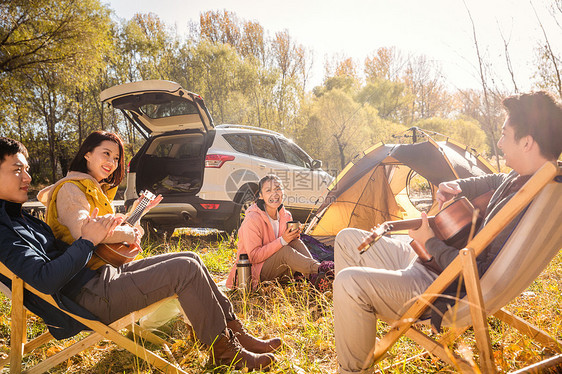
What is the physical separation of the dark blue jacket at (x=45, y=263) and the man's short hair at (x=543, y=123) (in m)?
2.17

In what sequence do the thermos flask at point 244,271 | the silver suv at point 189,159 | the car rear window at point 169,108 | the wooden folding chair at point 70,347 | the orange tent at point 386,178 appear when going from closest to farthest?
1. the wooden folding chair at point 70,347
2. the thermos flask at point 244,271
3. the orange tent at point 386,178
4. the silver suv at point 189,159
5. the car rear window at point 169,108

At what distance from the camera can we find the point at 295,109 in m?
22.1

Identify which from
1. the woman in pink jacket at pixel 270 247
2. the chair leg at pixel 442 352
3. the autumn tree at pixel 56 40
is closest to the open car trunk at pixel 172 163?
the woman in pink jacket at pixel 270 247

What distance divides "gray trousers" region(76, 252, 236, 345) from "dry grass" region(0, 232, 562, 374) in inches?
12.0

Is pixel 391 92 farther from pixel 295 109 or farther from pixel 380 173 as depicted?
pixel 380 173

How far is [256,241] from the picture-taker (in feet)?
10.6

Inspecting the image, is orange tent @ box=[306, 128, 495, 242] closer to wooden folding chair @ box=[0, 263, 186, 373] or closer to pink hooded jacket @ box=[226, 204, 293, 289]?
pink hooded jacket @ box=[226, 204, 293, 289]

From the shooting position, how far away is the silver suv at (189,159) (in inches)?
179

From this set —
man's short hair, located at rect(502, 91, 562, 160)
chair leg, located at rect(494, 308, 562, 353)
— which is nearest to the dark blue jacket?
man's short hair, located at rect(502, 91, 562, 160)

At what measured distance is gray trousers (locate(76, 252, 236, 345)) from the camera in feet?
6.06

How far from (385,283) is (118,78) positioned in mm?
19531

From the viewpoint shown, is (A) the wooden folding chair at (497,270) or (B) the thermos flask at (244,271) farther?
Answer: (B) the thermos flask at (244,271)

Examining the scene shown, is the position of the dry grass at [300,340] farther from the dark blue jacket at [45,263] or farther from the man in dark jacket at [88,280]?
the dark blue jacket at [45,263]

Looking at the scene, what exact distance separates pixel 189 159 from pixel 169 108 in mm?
1119
